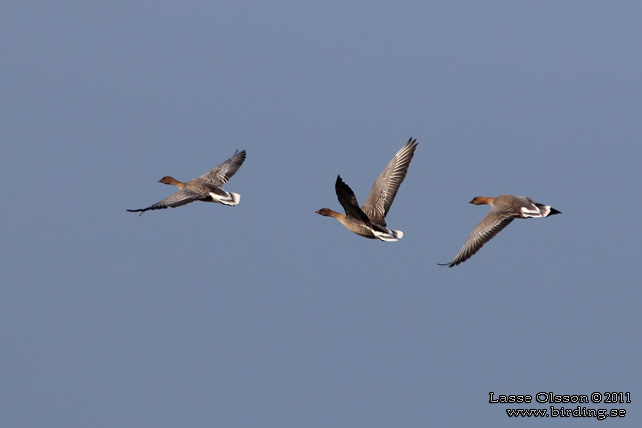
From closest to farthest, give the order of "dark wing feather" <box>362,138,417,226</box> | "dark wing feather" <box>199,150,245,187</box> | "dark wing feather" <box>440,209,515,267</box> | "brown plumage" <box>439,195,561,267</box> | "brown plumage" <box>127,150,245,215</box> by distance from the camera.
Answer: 1. "dark wing feather" <box>440,209,515,267</box>
2. "brown plumage" <box>439,195,561,267</box>
3. "dark wing feather" <box>362,138,417,226</box>
4. "brown plumage" <box>127,150,245,215</box>
5. "dark wing feather" <box>199,150,245,187</box>

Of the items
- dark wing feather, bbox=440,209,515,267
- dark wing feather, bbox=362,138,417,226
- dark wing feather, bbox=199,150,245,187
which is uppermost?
dark wing feather, bbox=199,150,245,187

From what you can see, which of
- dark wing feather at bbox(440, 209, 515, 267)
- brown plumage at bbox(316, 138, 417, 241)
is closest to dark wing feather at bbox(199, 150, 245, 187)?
brown plumage at bbox(316, 138, 417, 241)

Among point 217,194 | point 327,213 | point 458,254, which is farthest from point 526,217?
point 217,194

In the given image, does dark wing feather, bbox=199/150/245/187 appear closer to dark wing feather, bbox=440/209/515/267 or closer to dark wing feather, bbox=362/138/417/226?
dark wing feather, bbox=362/138/417/226

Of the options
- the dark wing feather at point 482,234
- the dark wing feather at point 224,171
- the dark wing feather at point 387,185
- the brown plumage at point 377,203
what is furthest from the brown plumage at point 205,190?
the dark wing feather at point 482,234

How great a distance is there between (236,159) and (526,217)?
10.0 metres

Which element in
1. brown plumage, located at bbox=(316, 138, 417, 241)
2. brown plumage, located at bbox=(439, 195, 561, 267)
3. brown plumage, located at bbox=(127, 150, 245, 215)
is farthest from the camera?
brown plumage, located at bbox=(127, 150, 245, 215)

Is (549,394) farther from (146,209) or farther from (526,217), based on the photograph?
(146,209)

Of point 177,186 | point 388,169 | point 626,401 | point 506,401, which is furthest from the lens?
point 177,186

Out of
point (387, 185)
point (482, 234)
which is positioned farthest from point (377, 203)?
point (482, 234)

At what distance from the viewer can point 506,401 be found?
20656mm

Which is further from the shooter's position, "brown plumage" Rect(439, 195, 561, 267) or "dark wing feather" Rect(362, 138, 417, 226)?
"dark wing feather" Rect(362, 138, 417, 226)

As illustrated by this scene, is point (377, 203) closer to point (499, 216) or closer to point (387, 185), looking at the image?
point (387, 185)

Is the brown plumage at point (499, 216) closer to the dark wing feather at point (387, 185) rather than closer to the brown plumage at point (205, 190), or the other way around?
the dark wing feather at point (387, 185)
